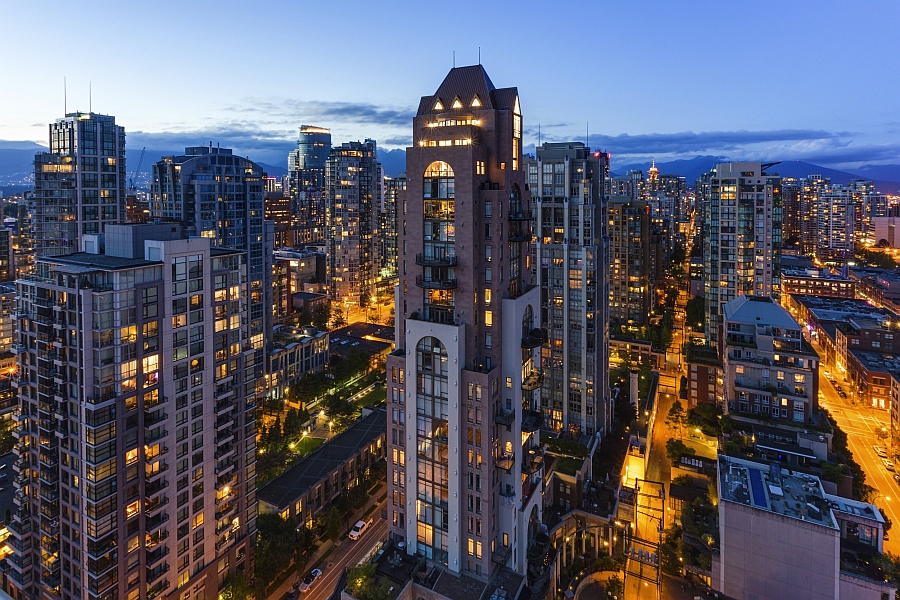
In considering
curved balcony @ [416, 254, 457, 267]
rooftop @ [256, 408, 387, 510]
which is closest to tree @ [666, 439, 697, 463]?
rooftop @ [256, 408, 387, 510]

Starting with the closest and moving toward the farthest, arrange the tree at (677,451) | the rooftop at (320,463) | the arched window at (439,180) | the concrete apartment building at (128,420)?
the concrete apartment building at (128,420) → the arched window at (439,180) → the rooftop at (320,463) → the tree at (677,451)

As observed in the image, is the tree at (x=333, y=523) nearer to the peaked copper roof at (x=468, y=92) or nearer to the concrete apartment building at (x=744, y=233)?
the peaked copper roof at (x=468, y=92)

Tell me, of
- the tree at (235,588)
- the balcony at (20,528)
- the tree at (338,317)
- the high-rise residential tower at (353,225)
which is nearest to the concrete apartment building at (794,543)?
the tree at (235,588)

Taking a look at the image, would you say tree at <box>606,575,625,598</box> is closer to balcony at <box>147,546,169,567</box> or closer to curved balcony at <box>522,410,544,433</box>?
curved balcony at <box>522,410,544,433</box>

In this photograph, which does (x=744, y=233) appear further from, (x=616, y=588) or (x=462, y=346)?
(x=462, y=346)

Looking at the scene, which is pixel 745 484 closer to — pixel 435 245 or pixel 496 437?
pixel 496 437

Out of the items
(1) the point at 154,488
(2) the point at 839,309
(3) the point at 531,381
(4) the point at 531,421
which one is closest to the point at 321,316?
(3) the point at 531,381
